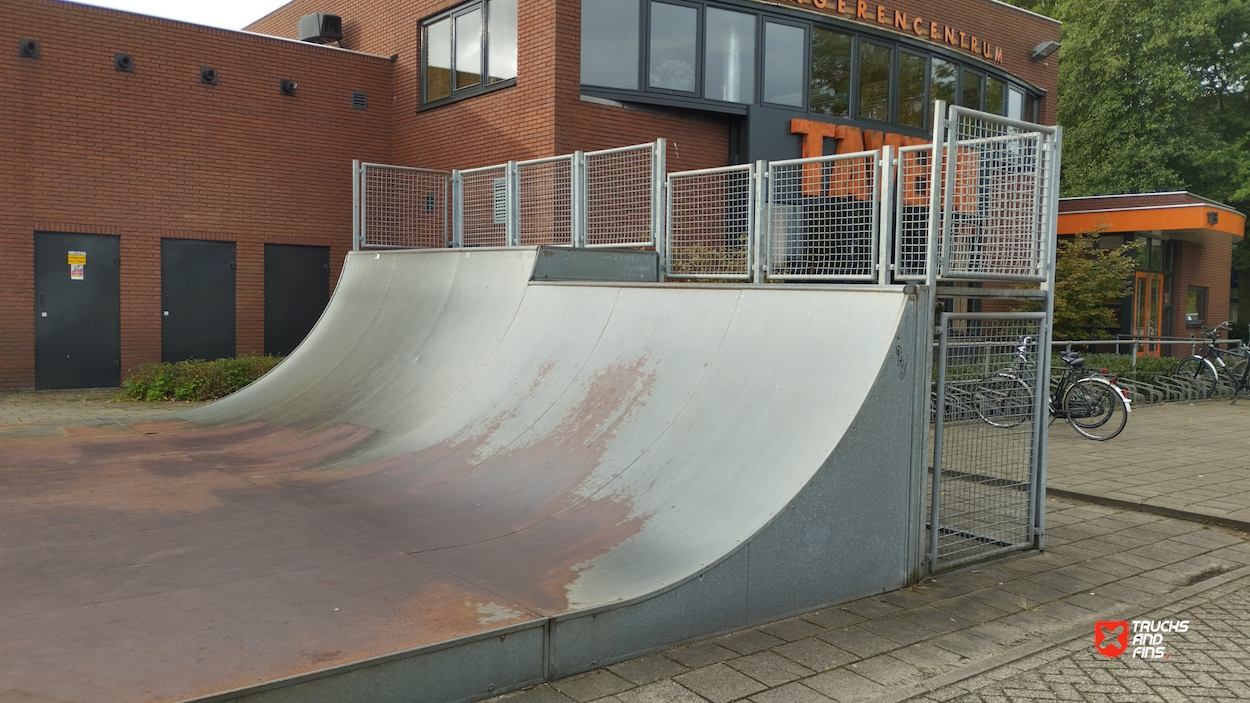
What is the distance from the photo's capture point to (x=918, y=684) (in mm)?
4090

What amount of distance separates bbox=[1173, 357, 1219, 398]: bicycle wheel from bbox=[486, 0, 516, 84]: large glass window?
12.7 m

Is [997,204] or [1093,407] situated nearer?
[997,204]

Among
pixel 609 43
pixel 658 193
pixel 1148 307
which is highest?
pixel 609 43

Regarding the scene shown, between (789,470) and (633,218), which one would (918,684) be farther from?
(633,218)

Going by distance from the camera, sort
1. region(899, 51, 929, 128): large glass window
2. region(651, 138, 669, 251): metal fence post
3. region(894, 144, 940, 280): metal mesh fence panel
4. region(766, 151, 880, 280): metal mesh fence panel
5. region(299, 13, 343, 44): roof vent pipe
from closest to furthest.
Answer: region(894, 144, 940, 280): metal mesh fence panel → region(766, 151, 880, 280): metal mesh fence panel → region(651, 138, 669, 251): metal fence post → region(899, 51, 929, 128): large glass window → region(299, 13, 343, 44): roof vent pipe

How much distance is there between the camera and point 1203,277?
997 inches

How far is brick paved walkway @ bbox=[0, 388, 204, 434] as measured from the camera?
11.4 meters

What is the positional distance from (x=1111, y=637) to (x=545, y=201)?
7085mm

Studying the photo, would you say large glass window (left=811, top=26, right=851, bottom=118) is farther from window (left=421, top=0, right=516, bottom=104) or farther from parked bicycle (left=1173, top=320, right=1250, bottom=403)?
parked bicycle (left=1173, top=320, right=1250, bottom=403)

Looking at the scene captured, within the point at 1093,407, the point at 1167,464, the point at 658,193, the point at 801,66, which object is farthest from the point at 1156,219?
the point at 658,193

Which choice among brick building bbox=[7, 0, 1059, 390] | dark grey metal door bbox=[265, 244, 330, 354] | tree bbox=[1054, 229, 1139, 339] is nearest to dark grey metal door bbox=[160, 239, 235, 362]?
brick building bbox=[7, 0, 1059, 390]

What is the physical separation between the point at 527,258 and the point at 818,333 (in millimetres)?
3817

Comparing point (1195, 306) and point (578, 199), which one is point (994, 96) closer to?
point (1195, 306)

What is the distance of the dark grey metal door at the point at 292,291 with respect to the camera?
52.2 ft
